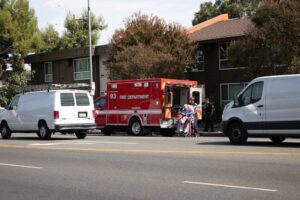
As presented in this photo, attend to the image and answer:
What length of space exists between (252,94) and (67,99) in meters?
8.48

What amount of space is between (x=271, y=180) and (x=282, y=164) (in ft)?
6.81

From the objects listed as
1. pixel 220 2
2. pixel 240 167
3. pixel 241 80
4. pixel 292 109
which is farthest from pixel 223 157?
pixel 220 2

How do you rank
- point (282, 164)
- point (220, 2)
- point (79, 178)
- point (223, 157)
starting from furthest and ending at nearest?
1. point (220, 2)
2. point (223, 157)
3. point (282, 164)
4. point (79, 178)

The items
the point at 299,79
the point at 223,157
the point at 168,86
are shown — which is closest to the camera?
the point at 223,157

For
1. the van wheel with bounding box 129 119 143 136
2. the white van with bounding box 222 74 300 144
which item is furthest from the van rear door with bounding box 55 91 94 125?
the white van with bounding box 222 74 300 144

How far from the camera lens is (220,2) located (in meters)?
74.8

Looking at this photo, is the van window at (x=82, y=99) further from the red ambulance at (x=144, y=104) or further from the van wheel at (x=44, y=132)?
the red ambulance at (x=144, y=104)

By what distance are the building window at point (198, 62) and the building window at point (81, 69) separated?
11.4 metres

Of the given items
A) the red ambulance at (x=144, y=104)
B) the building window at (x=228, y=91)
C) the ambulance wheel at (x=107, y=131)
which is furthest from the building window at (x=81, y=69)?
the red ambulance at (x=144, y=104)

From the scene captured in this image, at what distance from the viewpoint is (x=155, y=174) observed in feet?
36.8

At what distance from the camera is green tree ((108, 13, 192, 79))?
3341cm

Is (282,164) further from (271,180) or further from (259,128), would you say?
(259,128)

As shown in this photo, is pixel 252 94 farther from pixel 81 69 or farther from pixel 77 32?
pixel 77 32

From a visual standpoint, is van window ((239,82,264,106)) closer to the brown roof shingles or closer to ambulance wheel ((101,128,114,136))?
ambulance wheel ((101,128,114,136))
